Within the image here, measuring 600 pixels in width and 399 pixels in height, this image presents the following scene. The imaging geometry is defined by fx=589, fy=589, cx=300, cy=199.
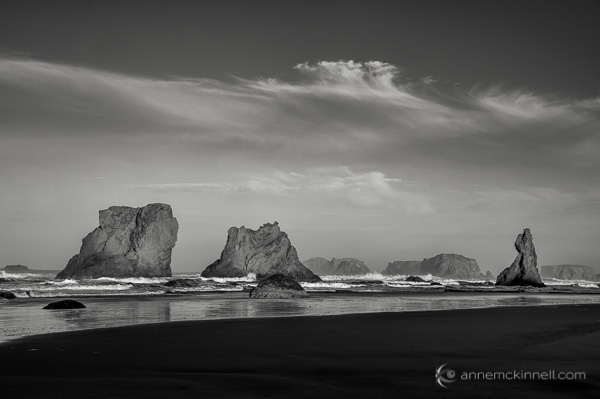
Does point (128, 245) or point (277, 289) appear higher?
point (128, 245)

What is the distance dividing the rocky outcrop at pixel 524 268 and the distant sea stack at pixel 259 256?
34.3 m

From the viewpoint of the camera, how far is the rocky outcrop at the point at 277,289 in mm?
43688

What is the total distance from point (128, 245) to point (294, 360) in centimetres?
9592

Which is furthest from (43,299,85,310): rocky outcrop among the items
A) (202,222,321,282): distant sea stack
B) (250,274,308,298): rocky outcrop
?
(202,222,321,282): distant sea stack

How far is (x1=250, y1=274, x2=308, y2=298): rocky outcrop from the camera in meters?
43.7

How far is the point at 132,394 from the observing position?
8102mm

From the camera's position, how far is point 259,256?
381 ft

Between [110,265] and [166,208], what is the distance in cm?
1601

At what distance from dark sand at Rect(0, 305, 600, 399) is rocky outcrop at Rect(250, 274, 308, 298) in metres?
24.6

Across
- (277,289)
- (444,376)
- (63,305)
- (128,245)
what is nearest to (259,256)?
(128,245)

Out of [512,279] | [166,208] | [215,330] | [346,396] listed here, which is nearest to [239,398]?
[346,396]

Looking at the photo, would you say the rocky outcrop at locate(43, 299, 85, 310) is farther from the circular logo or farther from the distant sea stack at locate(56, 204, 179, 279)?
the distant sea stack at locate(56, 204, 179, 279)

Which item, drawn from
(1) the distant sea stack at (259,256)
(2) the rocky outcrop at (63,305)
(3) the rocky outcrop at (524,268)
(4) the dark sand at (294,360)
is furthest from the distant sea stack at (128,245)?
(4) the dark sand at (294,360)

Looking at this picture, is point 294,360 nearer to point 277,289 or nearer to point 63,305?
point 63,305
